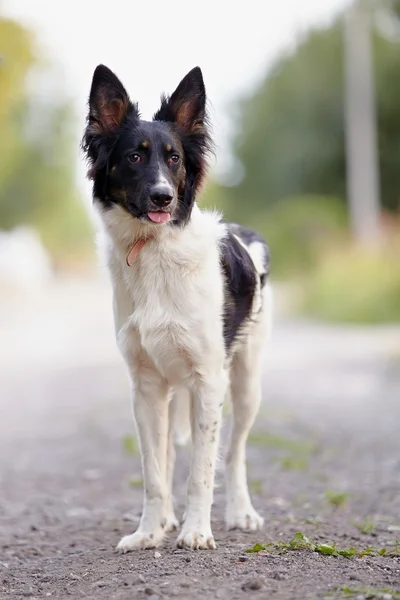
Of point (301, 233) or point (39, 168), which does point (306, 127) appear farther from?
point (39, 168)

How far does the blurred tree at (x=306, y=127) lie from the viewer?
37.9m

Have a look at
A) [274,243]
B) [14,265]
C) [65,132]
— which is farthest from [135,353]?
[65,132]

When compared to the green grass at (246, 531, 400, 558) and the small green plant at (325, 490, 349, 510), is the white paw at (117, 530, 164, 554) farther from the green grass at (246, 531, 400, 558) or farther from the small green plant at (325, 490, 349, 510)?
the small green plant at (325, 490, 349, 510)

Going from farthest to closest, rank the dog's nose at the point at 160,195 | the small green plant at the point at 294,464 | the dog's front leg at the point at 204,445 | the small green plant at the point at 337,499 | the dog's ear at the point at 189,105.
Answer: the small green plant at the point at 294,464 → the small green plant at the point at 337,499 → the dog's ear at the point at 189,105 → the dog's front leg at the point at 204,445 → the dog's nose at the point at 160,195

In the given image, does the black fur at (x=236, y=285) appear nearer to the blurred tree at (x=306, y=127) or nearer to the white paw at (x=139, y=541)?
the white paw at (x=139, y=541)

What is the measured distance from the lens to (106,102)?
5.21 metres

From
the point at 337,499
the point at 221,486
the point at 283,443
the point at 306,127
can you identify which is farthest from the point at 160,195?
the point at 306,127

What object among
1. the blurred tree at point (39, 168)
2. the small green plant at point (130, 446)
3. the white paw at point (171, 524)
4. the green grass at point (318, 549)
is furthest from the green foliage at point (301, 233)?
the green grass at point (318, 549)

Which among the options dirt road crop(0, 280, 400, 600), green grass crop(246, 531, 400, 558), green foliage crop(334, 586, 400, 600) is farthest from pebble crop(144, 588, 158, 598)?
green grass crop(246, 531, 400, 558)

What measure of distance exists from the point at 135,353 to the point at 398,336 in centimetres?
1177

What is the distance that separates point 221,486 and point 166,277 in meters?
2.49

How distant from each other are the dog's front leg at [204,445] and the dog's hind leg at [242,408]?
1.84ft

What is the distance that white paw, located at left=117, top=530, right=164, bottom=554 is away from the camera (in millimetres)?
5062

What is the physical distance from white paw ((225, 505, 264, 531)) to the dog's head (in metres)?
1.74
